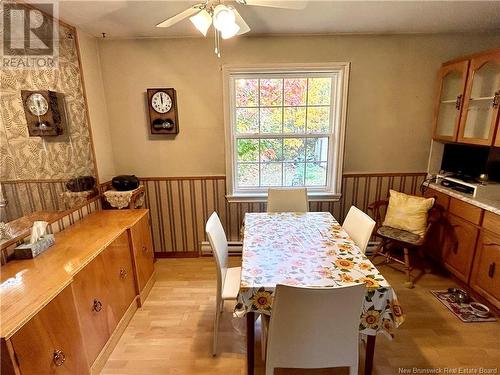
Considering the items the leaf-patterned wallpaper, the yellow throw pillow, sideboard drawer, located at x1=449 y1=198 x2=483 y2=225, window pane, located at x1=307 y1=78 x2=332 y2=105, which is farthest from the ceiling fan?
sideboard drawer, located at x1=449 y1=198 x2=483 y2=225

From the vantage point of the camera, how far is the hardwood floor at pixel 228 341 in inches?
64.5

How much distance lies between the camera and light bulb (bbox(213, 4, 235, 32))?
4.27 ft

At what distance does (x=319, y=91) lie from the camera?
8.87 ft

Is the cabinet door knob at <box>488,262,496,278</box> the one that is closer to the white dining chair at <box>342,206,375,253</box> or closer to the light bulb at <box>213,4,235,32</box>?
the white dining chair at <box>342,206,375,253</box>

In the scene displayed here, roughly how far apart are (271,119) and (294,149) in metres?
0.41

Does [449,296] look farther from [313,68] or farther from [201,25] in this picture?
[201,25]

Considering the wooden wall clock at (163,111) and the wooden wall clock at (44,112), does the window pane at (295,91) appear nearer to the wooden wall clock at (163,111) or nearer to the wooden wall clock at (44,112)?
the wooden wall clock at (163,111)

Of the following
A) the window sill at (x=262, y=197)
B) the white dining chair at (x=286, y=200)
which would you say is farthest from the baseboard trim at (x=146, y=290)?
the white dining chair at (x=286, y=200)

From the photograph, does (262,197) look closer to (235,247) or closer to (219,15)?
(235,247)

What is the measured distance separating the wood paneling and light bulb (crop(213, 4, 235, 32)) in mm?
1647

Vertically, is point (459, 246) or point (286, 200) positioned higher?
point (286, 200)

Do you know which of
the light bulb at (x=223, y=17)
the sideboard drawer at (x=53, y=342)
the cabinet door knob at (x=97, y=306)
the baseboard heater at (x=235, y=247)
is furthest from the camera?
the baseboard heater at (x=235, y=247)

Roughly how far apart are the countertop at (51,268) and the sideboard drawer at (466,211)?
2778 mm

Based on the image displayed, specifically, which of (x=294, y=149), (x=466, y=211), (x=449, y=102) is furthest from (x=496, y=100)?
(x=294, y=149)
